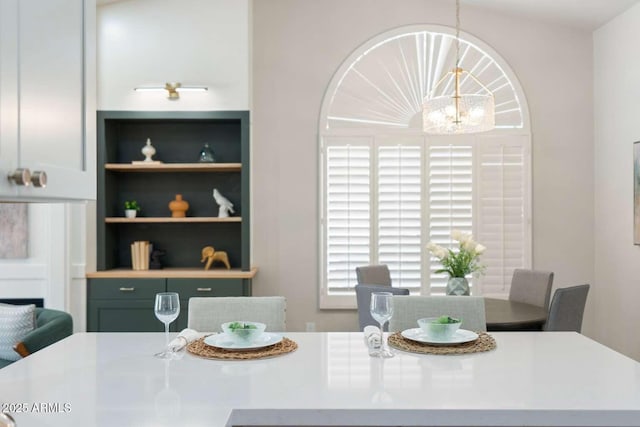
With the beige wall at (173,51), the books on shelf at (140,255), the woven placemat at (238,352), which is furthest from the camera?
the books on shelf at (140,255)

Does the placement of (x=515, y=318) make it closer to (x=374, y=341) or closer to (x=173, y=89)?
(x=374, y=341)

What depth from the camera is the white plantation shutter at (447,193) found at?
492 cm

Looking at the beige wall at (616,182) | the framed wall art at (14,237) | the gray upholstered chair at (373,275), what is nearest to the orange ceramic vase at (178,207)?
the framed wall art at (14,237)

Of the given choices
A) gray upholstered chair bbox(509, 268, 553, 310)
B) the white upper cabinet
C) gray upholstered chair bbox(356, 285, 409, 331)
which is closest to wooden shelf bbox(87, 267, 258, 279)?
gray upholstered chair bbox(356, 285, 409, 331)

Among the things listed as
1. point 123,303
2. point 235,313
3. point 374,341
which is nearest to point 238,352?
point 374,341

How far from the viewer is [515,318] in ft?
11.3

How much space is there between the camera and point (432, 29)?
16.3 feet

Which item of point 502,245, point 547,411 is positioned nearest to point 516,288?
point 502,245

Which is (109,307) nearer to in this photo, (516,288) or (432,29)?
(516,288)

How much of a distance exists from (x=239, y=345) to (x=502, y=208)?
3.50 m

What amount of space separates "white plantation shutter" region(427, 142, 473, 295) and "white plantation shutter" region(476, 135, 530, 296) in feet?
0.31

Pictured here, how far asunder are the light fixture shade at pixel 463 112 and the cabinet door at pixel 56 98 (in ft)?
9.28

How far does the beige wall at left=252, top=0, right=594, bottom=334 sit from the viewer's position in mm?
4957

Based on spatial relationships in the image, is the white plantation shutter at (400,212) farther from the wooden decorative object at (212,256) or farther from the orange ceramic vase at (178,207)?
the orange ceramic vase at (178,207)
